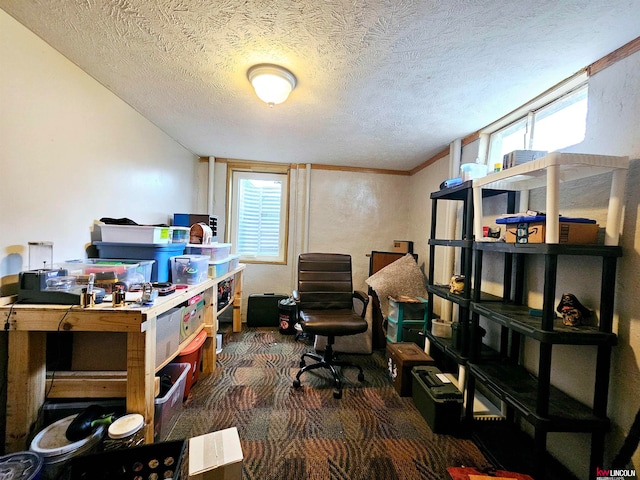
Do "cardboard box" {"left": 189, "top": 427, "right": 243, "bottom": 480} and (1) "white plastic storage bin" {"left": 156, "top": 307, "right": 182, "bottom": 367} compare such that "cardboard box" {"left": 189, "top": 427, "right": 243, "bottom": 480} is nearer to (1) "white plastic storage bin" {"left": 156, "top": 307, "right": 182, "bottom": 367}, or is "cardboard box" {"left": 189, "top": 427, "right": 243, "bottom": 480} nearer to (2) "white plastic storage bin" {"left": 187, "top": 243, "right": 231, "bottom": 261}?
(1) "white plastic storage bin" {"left": 156, "top": 307, "right": 182, "bottom": 367}

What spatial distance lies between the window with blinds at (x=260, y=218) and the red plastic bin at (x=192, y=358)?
Result: 5.62ft

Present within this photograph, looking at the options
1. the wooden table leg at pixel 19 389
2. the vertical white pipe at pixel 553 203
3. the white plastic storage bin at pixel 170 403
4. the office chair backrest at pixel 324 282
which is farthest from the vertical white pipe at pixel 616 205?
the wooden table leg at pixel 19 389

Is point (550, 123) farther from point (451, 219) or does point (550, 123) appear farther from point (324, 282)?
point (324, 282)

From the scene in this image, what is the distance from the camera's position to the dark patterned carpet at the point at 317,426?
1.39 m

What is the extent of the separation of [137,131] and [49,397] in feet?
6.38

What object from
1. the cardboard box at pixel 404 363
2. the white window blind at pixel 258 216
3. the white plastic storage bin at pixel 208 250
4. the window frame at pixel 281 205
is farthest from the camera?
the white window blind at pixel 258 216

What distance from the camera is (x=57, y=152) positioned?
1.48 m

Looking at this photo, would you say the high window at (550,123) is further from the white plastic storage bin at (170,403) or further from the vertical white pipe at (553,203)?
the white plastic storage bin at (170,403)

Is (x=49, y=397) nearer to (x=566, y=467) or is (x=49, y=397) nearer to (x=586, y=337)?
(x=586, y=337)

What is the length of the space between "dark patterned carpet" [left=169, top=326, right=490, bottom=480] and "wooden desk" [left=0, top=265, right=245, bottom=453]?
54 cm

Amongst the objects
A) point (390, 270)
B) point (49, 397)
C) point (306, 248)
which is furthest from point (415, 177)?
point (49, 397)

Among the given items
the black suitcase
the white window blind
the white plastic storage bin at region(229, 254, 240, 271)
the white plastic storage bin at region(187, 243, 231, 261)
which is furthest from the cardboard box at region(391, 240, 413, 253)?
the white plastic storage bin at region(187, 243, 231, 261)

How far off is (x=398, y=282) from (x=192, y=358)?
206 cm

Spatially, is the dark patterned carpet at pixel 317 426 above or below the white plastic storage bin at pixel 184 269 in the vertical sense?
below
